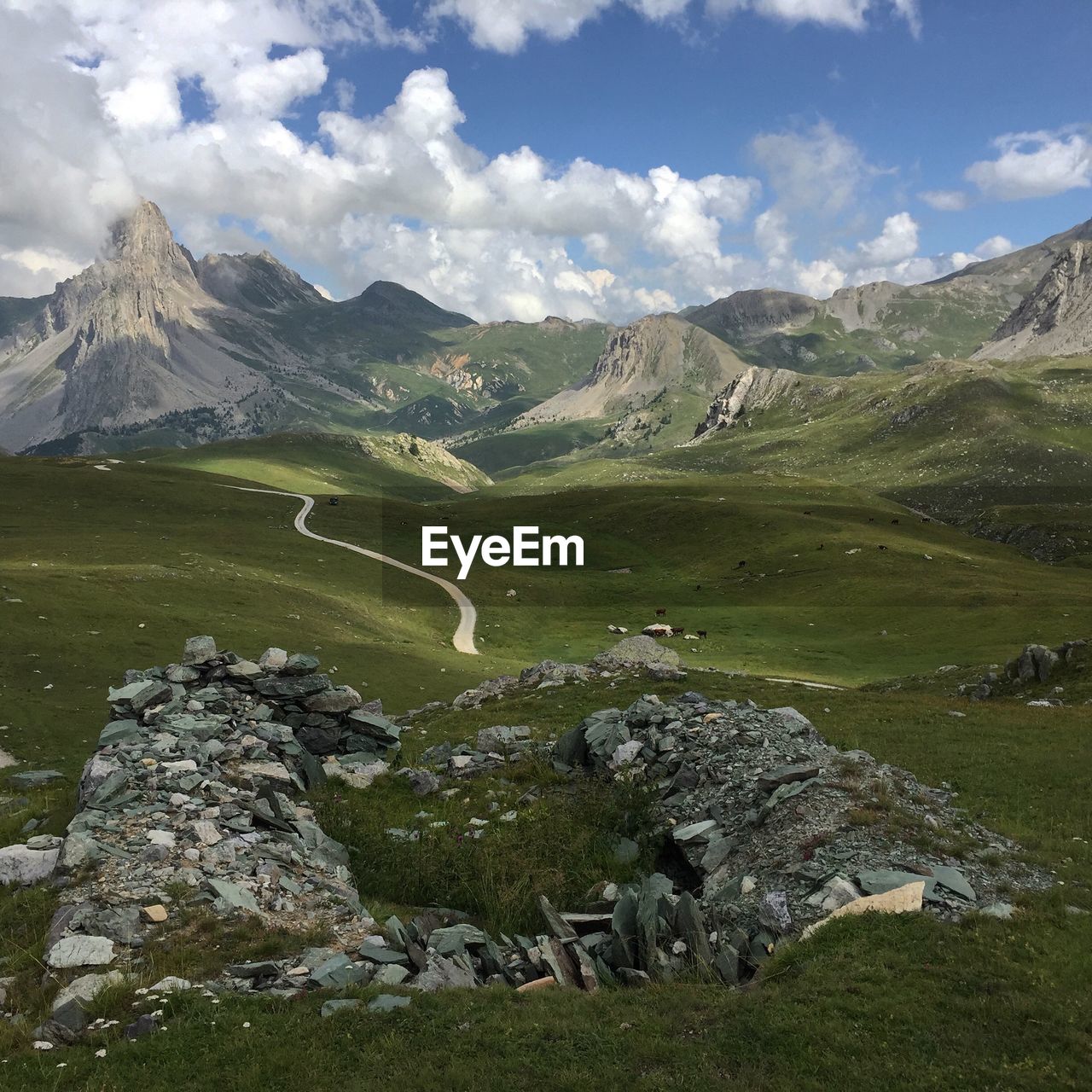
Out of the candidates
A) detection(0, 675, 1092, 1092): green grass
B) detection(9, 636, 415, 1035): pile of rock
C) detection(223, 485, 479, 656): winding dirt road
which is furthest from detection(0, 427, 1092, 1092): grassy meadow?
detection(223, 485, 479, 656): winding dirt road

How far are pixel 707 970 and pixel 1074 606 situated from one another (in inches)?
2944

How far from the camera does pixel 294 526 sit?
135750 millimetres

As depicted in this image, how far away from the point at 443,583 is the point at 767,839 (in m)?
86.7

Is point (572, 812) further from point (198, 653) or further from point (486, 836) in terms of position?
point (198, 653)

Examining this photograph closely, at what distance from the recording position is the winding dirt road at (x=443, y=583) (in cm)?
7769

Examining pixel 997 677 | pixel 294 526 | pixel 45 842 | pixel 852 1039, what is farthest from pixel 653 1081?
pixel 294 526

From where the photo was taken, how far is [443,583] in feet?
343

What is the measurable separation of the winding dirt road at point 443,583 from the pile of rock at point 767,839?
45269 mm

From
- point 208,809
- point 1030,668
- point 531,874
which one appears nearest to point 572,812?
point 531,874

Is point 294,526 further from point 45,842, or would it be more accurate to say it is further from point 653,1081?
point 653,1081

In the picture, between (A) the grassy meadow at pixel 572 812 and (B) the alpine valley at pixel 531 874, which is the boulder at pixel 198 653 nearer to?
(B) the alpine valley at pixel 531 874

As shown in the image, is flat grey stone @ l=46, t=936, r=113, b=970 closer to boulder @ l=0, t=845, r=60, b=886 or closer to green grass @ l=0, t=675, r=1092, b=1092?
green grass @ l=0, t=675, r=1092, b=1092

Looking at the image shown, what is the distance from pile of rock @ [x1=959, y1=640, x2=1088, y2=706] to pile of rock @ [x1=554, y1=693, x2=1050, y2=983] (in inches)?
903

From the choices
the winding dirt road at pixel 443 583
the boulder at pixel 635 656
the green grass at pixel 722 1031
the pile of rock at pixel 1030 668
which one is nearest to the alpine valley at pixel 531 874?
the green grass at pixel 722 1031
